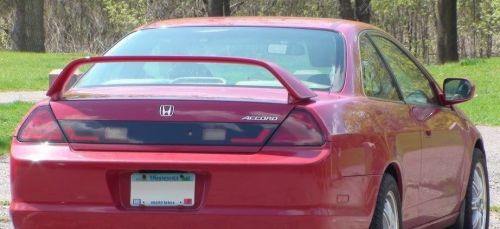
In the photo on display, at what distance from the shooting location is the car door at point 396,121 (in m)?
5.89

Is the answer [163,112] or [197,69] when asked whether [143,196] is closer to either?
[163,112]

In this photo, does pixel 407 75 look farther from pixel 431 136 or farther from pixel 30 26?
pixel 30 26

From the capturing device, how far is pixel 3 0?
1983 inches

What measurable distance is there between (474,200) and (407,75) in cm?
123

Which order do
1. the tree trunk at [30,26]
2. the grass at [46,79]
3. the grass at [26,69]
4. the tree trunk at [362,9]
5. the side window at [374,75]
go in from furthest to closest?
the tree trunk at [30,26] < the tree trunk at [362,9] < the grass at [26,69] < the grass at [46,79] < the side window at [374,75]

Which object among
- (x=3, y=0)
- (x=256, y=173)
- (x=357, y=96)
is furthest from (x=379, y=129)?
(x=3, y=0)

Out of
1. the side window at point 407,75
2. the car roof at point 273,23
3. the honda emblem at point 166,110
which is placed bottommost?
the side window at point 407,75

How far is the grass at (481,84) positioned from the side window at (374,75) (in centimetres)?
1209

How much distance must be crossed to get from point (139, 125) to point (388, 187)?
4.27 ft

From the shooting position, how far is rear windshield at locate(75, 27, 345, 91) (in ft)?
18.7

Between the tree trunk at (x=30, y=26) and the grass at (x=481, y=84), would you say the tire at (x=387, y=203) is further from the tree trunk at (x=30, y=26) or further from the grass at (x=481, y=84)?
the tree trunk at (x=30, y=26)

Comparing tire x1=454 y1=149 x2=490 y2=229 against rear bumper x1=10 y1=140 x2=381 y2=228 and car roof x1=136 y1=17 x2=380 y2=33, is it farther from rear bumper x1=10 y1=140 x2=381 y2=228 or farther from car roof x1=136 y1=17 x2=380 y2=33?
rear bumper x1=10 y1=140 x2=381 y2=228

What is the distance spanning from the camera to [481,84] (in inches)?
1039

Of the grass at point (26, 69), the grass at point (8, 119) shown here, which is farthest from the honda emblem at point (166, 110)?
the grass at point (26, 69)
